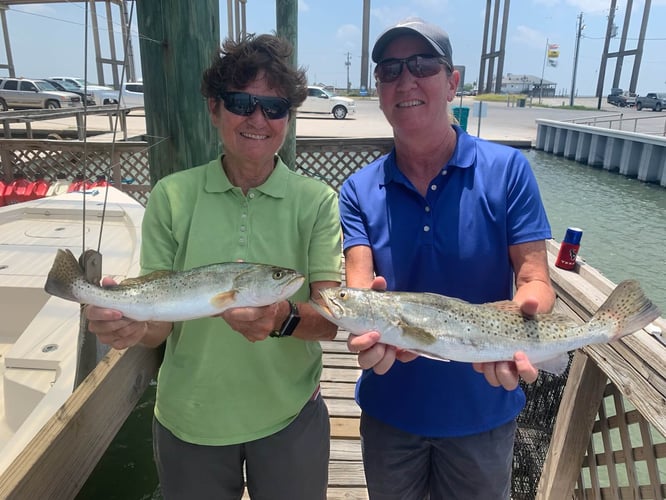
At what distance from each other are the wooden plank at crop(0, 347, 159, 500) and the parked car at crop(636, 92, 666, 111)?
5515cm

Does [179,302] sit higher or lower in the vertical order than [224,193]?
lower

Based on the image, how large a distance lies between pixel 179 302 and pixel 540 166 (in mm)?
23887

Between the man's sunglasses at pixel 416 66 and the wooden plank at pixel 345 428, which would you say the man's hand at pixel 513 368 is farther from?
the wooden plank at pixel 345 428

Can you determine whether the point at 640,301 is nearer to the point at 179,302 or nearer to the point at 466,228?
the point at 466,228

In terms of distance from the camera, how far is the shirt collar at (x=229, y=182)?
6.74ft

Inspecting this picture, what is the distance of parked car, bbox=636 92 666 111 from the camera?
146 feet

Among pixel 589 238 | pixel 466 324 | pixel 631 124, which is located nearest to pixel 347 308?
pixel 466 324

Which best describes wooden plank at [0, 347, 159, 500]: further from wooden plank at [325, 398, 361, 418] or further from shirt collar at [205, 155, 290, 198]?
wooden plank at [325, 398, 361, 418]

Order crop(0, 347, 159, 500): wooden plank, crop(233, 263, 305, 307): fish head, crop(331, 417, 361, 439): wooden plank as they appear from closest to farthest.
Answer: crop(0, 347, 159, 500): wooden plank < crop(233, 263, 305, 307): fish head < crop(331, 417, 361, 439): wooden plank

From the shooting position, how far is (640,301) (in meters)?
1.85

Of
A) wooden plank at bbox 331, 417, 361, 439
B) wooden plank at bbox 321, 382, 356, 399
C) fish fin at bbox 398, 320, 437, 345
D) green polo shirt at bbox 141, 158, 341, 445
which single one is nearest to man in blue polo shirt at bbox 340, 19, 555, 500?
fish fin at bbox 398, 320, 437, 345

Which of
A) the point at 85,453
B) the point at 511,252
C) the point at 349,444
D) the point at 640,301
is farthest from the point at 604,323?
the point at 349,444

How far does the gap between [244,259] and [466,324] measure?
3.24 ft

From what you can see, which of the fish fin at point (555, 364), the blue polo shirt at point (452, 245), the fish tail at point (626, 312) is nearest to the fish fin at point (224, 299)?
the blue polo shirt at point (452, 245)
